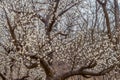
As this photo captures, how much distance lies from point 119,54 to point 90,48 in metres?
1.13

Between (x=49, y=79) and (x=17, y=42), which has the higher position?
(x=17, y=42)

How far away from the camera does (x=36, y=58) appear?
9.25 meters

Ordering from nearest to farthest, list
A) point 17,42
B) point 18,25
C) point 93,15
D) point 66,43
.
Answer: point 17,42, point 18,25, point 66,43, point 93,15

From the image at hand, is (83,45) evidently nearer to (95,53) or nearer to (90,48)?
(90,48)

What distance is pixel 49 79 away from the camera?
377 inches

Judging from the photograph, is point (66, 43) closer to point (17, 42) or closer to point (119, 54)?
point (119, 54)

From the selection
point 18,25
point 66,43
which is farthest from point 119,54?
point 18,25

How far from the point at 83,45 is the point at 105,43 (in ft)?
2.90

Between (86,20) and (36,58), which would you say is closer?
(36,58)

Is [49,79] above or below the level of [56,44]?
below

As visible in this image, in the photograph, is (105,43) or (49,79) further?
(105,43)

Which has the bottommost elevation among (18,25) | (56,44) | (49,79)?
(49,79)

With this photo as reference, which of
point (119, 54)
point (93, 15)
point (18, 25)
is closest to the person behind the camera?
point (18, 25)

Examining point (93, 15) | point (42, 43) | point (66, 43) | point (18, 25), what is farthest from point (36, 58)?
point (93, 15)
